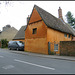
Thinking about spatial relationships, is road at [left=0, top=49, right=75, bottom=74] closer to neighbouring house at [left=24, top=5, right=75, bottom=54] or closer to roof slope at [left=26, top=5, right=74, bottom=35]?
neighbouring house at [left=24, top=5, right=75, bottom=54]

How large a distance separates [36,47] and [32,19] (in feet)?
18.6

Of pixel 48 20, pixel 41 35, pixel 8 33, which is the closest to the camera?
pixel 41 35

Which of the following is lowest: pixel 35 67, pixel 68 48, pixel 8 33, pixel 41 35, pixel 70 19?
pixel 35 67

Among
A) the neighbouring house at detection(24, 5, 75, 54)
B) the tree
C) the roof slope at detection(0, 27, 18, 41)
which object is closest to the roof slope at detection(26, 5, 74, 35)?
the neighbouring house at detection(24, 5, 75, 54)

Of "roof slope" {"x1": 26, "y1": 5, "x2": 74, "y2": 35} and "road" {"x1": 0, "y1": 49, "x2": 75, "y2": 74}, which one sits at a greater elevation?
"roof slope" {"x1": 26, "y1": 5, "x2": 74, "y2": 35}

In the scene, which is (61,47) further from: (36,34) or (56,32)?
(36,34)

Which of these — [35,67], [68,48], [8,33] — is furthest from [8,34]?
[35,67]

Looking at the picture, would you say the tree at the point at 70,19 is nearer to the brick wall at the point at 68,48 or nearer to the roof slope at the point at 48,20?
the roof slope at the point at 48,20

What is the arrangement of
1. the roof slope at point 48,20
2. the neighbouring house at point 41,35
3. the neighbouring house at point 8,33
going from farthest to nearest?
the neighbouring house at point 8,33, the roof slope at point 48,20, the neighbouring house at point 41,35

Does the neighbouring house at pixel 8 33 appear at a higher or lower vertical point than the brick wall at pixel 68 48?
higher

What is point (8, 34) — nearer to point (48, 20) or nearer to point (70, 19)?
point (48, 20)

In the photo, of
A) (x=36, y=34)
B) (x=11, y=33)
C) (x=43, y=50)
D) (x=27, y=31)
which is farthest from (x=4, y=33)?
(x=43, y=50)

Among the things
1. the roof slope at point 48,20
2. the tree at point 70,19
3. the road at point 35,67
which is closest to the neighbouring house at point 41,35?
the roof slope at point 48,20

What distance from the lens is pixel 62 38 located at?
692 inches
